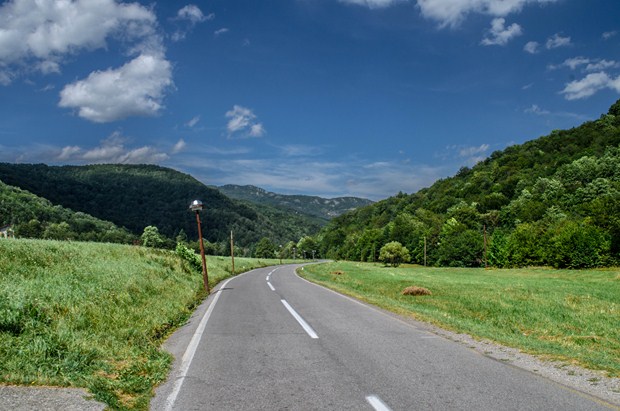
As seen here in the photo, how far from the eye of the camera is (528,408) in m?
5.11

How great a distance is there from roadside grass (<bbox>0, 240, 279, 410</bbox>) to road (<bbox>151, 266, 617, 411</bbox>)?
676mm

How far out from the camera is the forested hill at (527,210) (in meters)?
65.0

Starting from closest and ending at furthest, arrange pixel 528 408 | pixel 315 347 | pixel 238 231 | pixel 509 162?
pixel 528 408, pixel 315 347, pixel 509 162, pixel 238 231

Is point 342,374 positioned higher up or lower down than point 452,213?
lower down

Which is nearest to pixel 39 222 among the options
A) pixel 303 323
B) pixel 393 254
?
pixel 393 254

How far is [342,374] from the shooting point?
6.70m

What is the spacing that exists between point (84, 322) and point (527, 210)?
96.4 m

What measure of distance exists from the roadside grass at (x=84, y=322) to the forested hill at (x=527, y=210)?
66.4 m

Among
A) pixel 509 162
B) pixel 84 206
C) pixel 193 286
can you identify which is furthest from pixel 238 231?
pixel 193 286

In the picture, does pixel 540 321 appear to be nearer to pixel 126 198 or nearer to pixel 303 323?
pixel 303 323

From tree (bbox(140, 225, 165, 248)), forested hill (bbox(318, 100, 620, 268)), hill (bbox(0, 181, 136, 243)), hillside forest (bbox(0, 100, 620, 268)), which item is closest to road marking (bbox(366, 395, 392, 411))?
hill (bbox(0, 181, 136, 243))

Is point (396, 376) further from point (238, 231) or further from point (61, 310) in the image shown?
→ point (238, 231)

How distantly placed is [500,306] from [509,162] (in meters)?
129

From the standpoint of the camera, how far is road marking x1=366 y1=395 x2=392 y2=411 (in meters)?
5.15
